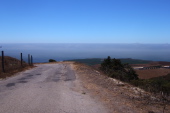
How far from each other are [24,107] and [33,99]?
125cm

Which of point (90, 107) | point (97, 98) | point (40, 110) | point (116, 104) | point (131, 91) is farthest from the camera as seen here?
point (131, 91)

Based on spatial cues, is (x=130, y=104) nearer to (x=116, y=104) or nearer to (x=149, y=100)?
(x=116, y=104)

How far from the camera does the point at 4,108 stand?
705 centimetres

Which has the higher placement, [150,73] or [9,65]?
[9,65]

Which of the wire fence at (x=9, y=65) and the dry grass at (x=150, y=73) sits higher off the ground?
the wire fence at (x=9, y=65)

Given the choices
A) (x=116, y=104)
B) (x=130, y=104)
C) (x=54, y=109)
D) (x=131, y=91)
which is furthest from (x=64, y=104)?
(x=131, y=91)

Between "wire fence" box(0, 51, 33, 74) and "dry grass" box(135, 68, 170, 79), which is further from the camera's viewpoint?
"dry grass" box(135, 68, 170, 79)

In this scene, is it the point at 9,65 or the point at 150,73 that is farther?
the point at 150,73

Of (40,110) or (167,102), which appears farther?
(167,102)

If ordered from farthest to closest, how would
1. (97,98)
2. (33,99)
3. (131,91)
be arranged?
1. (131,91)
2. (97,98)
3. (33,99)

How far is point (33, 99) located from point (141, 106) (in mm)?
3921

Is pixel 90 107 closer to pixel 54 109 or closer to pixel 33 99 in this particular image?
pixel 54 109

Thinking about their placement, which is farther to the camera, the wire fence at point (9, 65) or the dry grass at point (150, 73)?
the dry grass at point (150, 73)

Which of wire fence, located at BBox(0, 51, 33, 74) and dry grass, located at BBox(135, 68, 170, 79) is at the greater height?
wire fence, located at BBox(0, 51, 33, 74)
